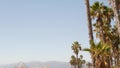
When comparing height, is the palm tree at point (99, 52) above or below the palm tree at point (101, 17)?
below

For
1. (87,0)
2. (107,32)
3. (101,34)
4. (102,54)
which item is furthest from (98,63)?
(107,32)

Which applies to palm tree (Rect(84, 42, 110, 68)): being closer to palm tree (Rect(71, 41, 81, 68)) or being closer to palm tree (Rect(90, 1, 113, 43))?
palm tree (Rect(90, 1, 113, 43))

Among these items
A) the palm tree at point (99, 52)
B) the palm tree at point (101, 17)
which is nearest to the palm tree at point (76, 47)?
the palm tree at point (101, 17)

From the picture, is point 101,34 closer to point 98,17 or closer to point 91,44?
point 98,17

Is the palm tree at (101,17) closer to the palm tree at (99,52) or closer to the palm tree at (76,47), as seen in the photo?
the palm tree at (99,52)

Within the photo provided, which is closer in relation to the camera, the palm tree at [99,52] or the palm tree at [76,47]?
the palm tree at [99,52]

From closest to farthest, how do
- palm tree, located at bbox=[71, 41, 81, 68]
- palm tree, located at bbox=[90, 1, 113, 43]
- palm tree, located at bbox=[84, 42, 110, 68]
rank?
palm tree, located at bbox=[84, 42, 110, 68] < palm tree, located at bbox=[90, 1, 113, 43] < palm tree, located at bbox=[71, 41, 81, 68]

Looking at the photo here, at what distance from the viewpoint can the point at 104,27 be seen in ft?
151

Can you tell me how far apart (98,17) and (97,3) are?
2.67 metres

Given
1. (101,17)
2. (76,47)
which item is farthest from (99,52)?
(76,47)

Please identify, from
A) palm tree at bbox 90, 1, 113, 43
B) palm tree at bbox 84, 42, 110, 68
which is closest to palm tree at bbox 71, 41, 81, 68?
palm tree at bbox 90, 1, 113, 43

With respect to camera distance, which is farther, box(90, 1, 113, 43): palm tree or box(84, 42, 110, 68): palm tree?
box(90, 1, 113, 43): palm tree

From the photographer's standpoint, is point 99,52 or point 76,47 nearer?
point 99,52

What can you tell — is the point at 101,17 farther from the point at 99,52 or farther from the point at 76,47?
the point at 76,47
